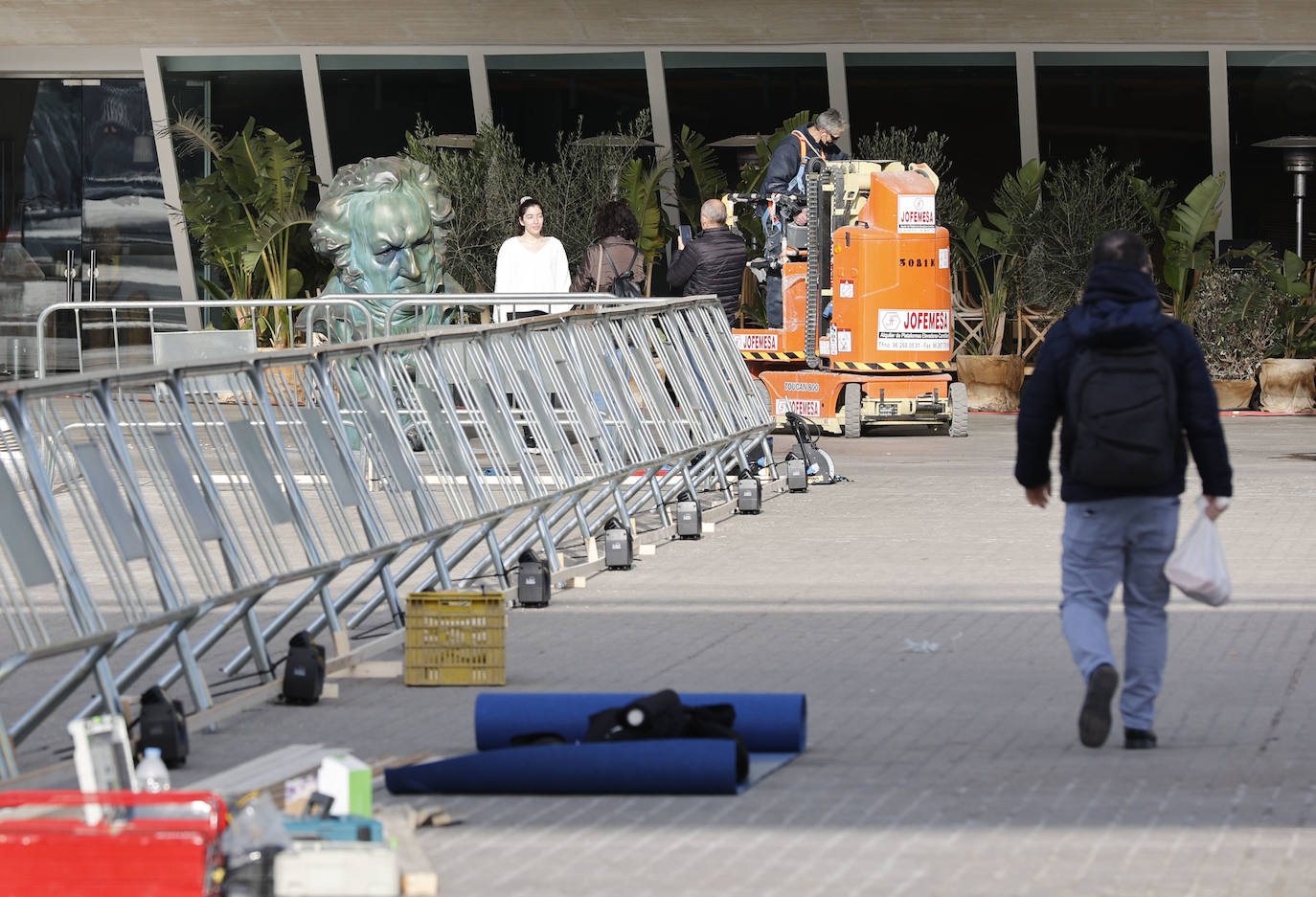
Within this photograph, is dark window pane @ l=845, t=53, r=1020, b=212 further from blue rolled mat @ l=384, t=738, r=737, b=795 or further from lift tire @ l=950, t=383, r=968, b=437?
blue rolled mat @ l=384, t=738, r=737, b=795

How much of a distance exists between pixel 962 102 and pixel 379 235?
10.3 meters

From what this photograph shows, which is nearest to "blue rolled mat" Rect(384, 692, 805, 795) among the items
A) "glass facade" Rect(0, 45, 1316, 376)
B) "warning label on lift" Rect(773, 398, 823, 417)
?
"warning label on lift" Rect(773, 398, 823, 417)

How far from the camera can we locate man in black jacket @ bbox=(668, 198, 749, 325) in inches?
722

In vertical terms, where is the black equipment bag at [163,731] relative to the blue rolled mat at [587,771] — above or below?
above

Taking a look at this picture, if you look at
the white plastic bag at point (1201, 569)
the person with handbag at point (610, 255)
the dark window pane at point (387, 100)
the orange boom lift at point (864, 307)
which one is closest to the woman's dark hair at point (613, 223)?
the person with handbag at point (610, 255)

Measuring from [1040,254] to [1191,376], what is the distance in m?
16.6

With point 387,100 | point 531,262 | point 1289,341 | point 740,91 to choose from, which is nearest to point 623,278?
point 531,262

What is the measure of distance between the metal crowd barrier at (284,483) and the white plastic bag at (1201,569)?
11.1 feet

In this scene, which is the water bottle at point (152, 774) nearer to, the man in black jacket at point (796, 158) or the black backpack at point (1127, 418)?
the black backpack at point (1127, 418)

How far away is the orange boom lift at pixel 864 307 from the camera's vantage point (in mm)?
18672

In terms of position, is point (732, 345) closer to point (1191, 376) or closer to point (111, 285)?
point (1191, 376)

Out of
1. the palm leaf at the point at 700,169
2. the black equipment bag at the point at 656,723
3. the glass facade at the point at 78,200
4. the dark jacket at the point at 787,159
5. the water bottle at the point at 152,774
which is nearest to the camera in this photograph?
the water bottle at the point at 152,774

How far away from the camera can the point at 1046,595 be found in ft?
34.5

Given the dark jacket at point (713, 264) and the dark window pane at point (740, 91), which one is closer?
the dark jacket at point (713, 264)
